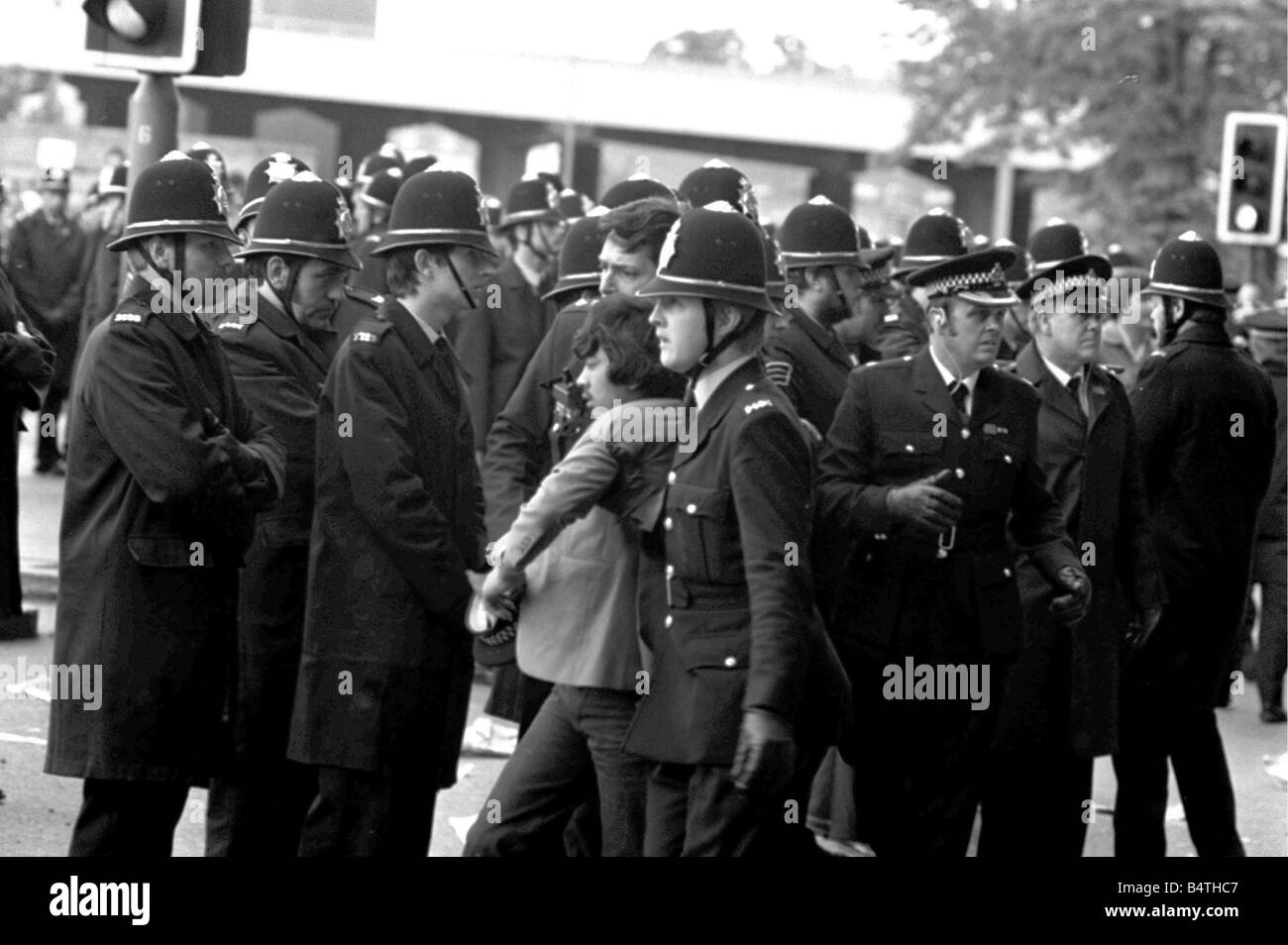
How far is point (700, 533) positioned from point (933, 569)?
1.52m

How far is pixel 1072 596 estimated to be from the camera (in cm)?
663

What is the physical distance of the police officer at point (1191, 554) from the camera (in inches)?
301

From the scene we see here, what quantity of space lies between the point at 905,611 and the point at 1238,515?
187 cm

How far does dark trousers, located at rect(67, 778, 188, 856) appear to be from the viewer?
5516 mm

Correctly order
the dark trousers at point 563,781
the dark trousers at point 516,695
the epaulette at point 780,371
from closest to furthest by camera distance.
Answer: the dark trousers at point 563,781 → the dark trousers at point 516,695 → the epaulette at point 780,371

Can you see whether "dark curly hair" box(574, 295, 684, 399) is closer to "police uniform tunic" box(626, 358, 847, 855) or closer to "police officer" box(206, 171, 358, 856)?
"police uniform tunic" box(626, 358, 847, 855)

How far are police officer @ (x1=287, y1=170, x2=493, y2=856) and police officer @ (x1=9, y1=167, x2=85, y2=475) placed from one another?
35.0ft

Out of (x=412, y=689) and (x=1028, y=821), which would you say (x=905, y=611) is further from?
(x=412, y=689)

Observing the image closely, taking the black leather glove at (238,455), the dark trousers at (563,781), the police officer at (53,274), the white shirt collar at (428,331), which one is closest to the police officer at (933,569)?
the dark trousers at (563,781)

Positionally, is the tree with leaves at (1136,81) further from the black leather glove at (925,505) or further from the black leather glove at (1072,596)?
the black leather glove at (925,505)

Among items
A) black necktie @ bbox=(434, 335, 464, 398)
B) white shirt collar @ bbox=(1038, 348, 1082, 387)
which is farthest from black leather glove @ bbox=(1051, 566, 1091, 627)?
black necktie @ bbox=(434, 335, 464, 398)

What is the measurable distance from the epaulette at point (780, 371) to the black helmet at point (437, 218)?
1.31 metres
